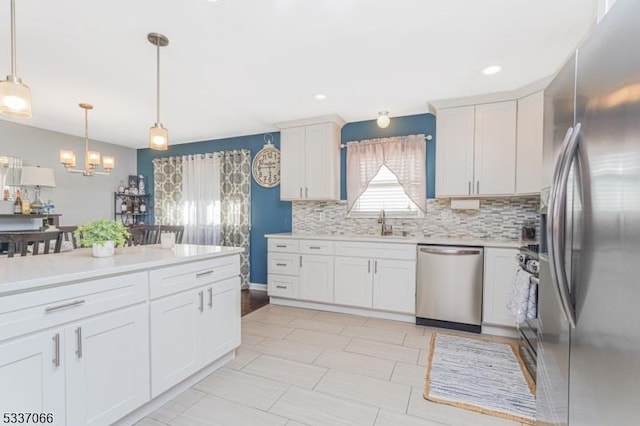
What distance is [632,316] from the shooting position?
0.65 meters

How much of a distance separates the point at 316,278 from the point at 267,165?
1984 millimetres

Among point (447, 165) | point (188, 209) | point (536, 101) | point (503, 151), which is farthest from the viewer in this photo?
point (188, 209)

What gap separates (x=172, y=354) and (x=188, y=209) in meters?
3.73

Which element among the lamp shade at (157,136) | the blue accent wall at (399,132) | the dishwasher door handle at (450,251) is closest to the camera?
the lamp shade at (157,136)

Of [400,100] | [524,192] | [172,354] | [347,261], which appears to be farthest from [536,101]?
[172,354]

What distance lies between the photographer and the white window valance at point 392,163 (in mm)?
3666

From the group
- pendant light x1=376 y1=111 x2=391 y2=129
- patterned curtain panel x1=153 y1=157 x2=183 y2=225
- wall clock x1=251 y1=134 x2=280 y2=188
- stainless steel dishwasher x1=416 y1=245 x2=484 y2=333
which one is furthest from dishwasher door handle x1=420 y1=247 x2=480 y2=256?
patterned curtain panel x1=153 y1=157 x2=183 y2=225

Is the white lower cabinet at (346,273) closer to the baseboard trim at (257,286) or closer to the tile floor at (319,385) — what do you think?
the tile floor at (319,385)

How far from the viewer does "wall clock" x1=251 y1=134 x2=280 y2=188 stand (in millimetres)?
4539

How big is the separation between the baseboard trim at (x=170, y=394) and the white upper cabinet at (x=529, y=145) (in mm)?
3202

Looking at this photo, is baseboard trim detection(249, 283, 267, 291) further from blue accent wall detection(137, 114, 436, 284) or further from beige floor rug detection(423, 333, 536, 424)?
beige floor rug detection(423, 333, 536, 424)

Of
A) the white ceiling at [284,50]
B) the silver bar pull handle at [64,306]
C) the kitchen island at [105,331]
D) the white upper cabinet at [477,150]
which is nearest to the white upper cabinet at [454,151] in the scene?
the white upper cabinet at [477,150]

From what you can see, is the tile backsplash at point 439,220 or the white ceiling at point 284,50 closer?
the white ceiling at point 284,50

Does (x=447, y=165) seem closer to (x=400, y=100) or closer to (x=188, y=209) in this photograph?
(x=400, y=100)
